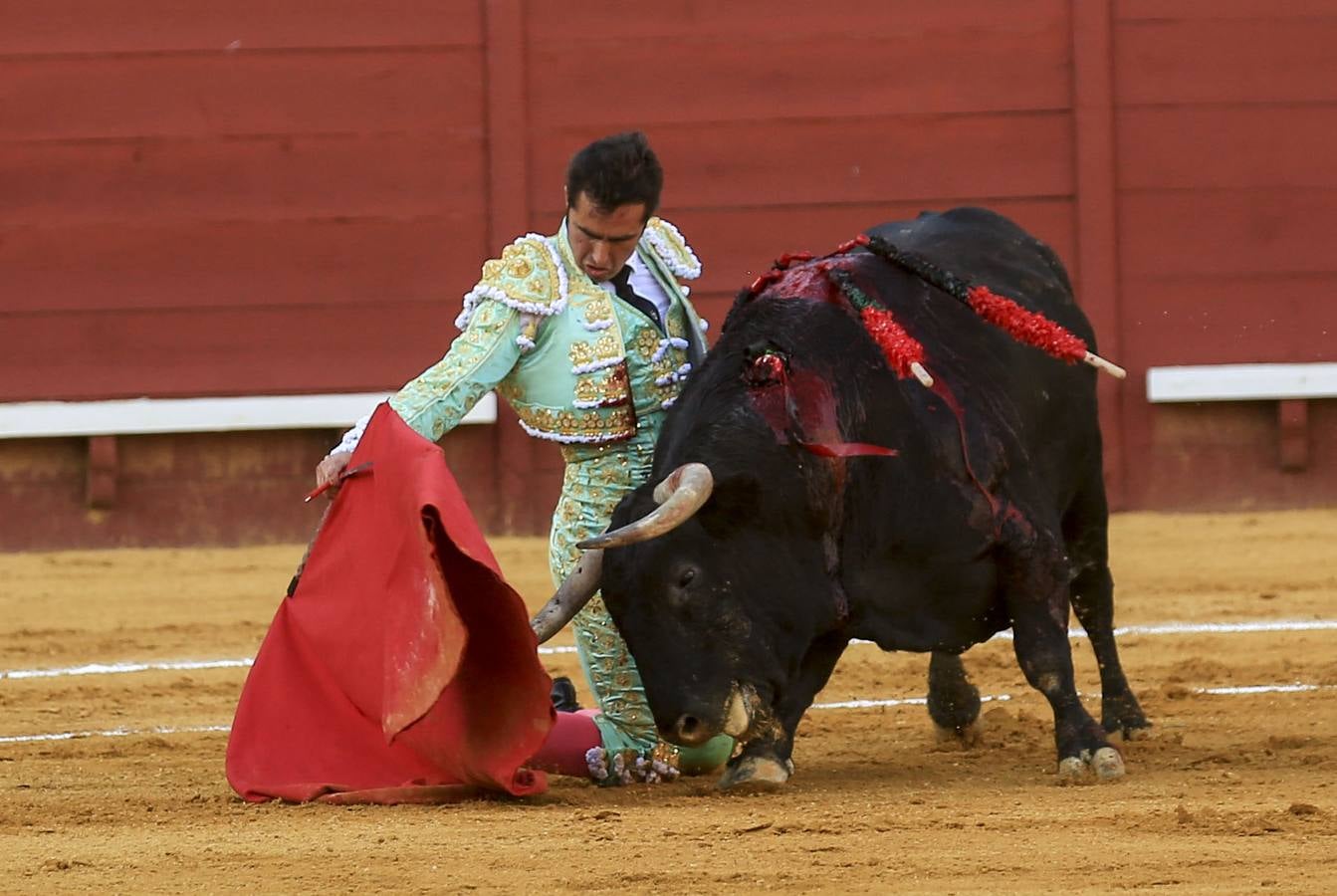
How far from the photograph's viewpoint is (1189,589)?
612 centimetres

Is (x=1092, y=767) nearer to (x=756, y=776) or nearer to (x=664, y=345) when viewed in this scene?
(x=756, y=776)

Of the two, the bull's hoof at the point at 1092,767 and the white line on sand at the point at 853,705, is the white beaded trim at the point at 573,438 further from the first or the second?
the white line on sand at the point at 853,705

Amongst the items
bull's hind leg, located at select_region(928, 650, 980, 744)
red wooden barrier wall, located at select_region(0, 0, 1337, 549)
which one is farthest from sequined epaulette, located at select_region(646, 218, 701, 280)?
red wooden barrier wall, located at select_region(0, 0, 1337, 549)

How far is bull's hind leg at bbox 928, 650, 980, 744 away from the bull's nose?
838mm

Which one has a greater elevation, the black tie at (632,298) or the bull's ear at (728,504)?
the black tie at (632,298)

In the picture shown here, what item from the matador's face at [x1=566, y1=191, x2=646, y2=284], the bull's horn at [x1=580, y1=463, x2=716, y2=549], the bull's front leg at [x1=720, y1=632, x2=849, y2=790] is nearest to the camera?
the bull's horn at [x1=580, y1=463, x2=716, y2=549]

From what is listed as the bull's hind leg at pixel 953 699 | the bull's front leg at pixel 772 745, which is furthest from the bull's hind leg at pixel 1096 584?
the bull's front leg at pixel 772 745

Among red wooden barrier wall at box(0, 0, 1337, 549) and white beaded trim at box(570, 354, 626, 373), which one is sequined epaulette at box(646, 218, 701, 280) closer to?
white beaded trim at box(570, 354, 626, 373)

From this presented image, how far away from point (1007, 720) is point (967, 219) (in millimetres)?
960

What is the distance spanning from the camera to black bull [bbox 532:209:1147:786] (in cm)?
346

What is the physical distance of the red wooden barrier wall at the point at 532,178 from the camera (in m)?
7.17

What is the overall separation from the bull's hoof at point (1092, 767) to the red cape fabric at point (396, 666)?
32.0 inches

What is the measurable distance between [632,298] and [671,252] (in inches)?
5.7

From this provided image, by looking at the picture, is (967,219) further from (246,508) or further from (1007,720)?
(246,508)
